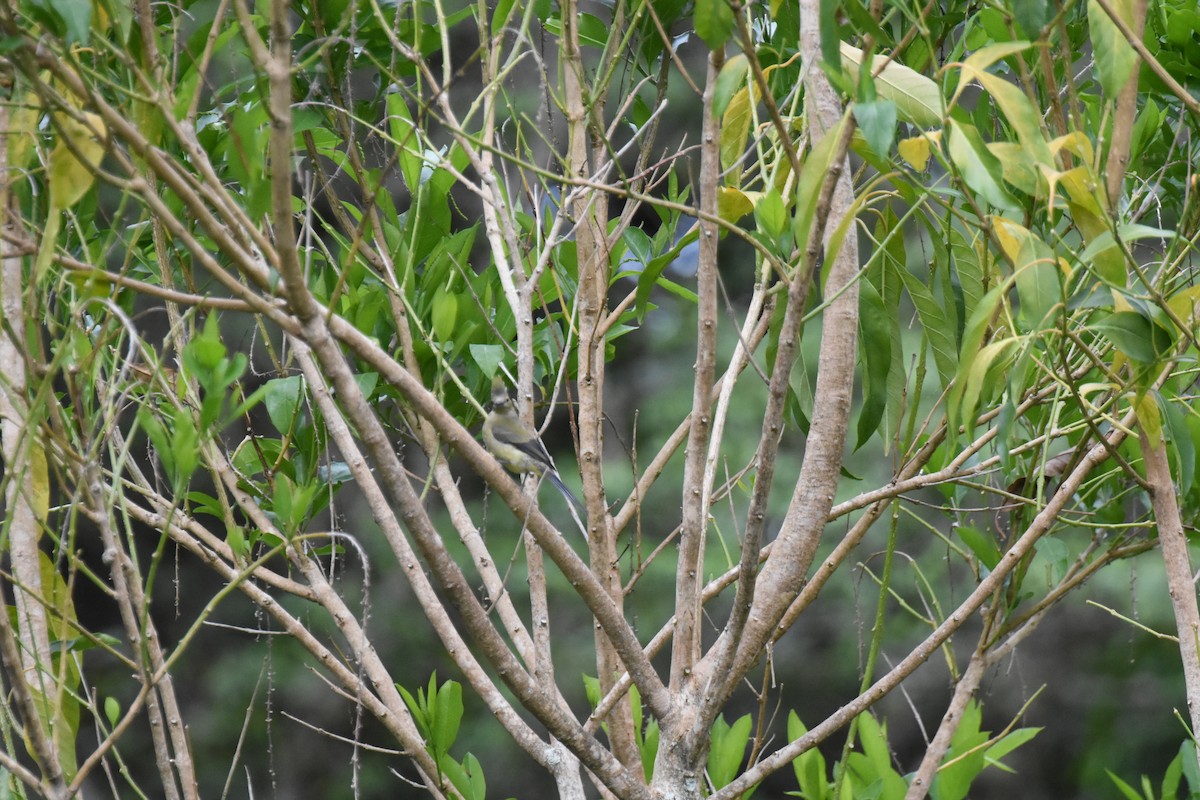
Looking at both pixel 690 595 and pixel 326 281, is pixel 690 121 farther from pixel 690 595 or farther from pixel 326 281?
pixel 690 595

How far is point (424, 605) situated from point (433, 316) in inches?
15.0

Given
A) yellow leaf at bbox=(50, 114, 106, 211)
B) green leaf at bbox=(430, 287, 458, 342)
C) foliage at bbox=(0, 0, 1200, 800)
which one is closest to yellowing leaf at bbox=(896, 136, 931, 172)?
foliage at bbox=(0, 0, 1200, 800)

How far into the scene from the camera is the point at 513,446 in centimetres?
210

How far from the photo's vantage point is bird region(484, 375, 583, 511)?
196cm

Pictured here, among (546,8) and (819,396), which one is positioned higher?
(546,8)

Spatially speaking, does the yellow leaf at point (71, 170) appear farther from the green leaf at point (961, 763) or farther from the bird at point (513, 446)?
the green leaf at point (961, 763)

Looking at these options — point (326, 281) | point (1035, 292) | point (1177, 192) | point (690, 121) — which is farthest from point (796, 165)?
point (690, 121)

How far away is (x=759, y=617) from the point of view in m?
1.25

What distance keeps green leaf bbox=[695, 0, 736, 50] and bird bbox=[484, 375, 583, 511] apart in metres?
0.96

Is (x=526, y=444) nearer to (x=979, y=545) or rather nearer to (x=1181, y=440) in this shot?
(x=979, y=545)

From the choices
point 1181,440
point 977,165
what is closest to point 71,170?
point 977,165

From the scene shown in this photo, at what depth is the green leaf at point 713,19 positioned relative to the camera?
93 cm

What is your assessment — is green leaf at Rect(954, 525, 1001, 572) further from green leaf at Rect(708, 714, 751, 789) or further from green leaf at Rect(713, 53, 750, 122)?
green leaf at Rect(713, 53, 750, 122)

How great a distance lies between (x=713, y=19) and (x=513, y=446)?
1.26m
